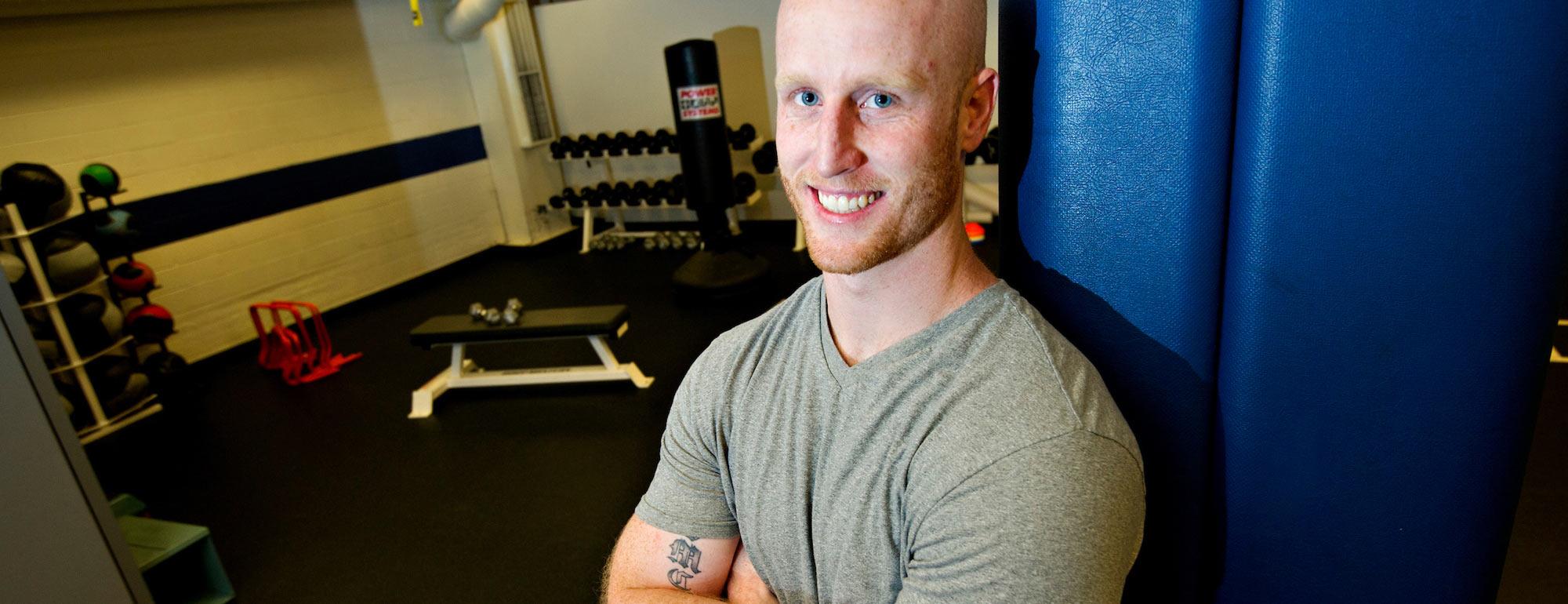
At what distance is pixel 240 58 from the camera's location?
4.48 metres

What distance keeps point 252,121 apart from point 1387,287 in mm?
5286

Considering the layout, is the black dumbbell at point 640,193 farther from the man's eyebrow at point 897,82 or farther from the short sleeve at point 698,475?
the man's eyebrow at point 897,82

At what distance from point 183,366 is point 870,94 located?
433 cm

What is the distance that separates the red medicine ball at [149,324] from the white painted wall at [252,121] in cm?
47

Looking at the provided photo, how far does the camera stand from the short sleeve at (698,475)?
1032 mm

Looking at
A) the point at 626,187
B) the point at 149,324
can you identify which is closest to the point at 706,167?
the point at 626,187

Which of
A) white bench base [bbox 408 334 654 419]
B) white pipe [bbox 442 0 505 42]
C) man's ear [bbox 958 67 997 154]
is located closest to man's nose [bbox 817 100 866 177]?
man's ear [bbox 958 67 997 154]

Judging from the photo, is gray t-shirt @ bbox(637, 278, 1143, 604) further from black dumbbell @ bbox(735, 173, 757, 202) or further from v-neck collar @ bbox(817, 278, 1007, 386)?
black dumbbell @ bbox(735, 173, 757, 202)

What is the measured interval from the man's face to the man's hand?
43 centimetres

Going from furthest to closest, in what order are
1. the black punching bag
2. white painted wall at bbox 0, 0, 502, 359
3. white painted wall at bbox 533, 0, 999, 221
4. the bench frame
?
white painted wall at bbox 533, 0, 999, 221 < the black punching bag < white painted wall at bbox 0, 0, 502, 359 < the bench frame

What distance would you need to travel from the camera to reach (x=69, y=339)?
3.37 meters

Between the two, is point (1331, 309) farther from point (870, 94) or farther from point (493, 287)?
point (493, 287)

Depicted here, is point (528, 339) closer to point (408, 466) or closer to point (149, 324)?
point (408, 466)

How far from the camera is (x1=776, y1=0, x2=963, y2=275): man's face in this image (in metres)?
0.82
